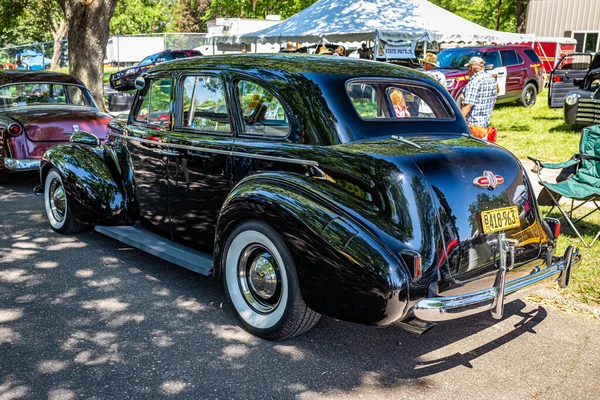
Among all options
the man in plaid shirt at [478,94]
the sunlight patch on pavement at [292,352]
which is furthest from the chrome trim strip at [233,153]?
the man in plaid shirt at [478,94]

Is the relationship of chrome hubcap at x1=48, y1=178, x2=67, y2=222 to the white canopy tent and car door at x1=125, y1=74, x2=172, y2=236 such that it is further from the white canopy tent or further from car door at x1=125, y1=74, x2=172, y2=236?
the white canopy tent

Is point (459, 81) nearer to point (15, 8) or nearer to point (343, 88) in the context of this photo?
point (343, 88)

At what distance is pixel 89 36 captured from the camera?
14.4m

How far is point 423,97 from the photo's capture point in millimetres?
4953

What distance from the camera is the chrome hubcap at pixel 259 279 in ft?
13.3

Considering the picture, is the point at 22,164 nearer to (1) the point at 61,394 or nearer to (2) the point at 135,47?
(1) the point at 61,394

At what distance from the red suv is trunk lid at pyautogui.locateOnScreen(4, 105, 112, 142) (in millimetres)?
10223

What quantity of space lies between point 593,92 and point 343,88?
1109cm

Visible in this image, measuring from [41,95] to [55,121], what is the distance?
111 centimetres

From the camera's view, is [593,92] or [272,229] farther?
[593,92]

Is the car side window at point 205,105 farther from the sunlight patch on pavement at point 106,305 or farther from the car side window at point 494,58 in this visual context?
the car side window at point 494,58

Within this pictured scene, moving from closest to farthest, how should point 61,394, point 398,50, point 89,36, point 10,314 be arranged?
1. point 61,394
2. point 10,314
3. point 89,36
4. point 398,50

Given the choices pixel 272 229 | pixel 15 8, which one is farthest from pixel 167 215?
pixel 15 8

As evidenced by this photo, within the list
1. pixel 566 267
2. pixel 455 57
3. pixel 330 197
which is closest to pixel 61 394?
pixel 330 197
